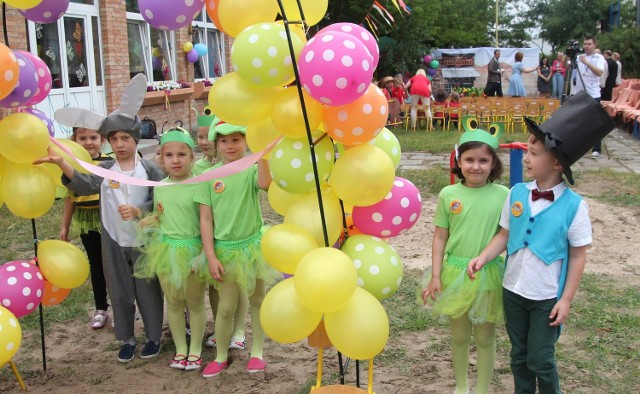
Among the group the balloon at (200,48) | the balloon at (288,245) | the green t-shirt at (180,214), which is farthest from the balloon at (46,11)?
the balloon at (200,48)

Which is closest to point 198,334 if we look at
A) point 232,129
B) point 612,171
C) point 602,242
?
point 232,129

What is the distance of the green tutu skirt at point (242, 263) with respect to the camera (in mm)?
3826

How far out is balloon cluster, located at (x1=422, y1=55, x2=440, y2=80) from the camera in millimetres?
28234

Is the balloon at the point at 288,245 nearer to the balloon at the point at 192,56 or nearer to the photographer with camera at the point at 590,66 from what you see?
the photographer with camera at the point at 590,66

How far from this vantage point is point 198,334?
4133 mm

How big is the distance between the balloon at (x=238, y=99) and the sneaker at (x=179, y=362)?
6.29ft

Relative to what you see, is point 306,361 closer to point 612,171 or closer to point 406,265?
point 406,265

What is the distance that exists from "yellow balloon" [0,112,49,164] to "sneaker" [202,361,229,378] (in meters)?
1.58

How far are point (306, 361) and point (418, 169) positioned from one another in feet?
22.2

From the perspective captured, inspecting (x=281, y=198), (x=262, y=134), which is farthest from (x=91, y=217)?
(x=262, y=134)

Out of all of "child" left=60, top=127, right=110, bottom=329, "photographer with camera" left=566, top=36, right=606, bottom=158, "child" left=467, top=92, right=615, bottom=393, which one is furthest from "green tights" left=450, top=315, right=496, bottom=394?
"photographer with camera" left=566, top=36, right=606, bottom=158

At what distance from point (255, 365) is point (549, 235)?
1.99 metres

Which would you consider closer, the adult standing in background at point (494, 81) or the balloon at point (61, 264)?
the balloon at point (61, 264)

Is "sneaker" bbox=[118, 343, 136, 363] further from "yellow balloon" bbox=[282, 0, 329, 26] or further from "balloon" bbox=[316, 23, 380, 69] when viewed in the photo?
"balloon" bbox=[316, 23, 380, 69]
